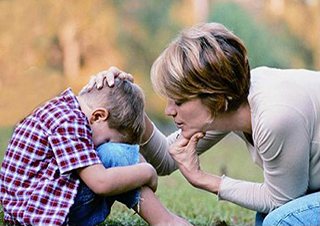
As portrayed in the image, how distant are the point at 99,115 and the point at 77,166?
26 centimetres

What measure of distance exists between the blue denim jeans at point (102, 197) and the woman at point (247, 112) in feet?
0.77

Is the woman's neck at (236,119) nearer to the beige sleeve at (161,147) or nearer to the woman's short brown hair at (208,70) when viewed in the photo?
the woman's short brown hair at (208,70)

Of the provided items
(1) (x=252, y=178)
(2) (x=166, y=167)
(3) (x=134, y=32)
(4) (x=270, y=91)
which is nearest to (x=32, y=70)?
(3) (x=134, y=32)

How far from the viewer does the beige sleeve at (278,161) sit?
201cm

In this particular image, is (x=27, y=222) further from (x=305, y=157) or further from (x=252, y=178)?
(x=252, y=178)

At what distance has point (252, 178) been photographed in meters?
6.22

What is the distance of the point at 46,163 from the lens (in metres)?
2.06

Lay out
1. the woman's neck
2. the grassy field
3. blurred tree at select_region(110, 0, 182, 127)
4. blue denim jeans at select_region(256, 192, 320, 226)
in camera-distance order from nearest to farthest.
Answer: blue denim jeans at select_region(256, 192, 320, 226) → the woman's neck → the grassy field → blurred tree at select_region(110, 0, 182, 127)

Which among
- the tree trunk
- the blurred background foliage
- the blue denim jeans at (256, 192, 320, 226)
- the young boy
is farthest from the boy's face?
the tree trunk

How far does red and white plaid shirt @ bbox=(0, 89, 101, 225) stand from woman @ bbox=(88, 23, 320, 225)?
255mm

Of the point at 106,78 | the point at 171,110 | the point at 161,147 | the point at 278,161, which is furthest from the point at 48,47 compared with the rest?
the point at 278,161

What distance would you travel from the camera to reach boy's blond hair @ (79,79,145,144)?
2.17m

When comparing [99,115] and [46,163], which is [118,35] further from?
[46,163]

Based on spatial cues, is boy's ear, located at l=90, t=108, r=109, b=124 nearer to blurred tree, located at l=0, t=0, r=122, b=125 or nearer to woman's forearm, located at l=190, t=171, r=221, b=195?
woman's forearm, located at l=190, t=171, r=221, b=195
